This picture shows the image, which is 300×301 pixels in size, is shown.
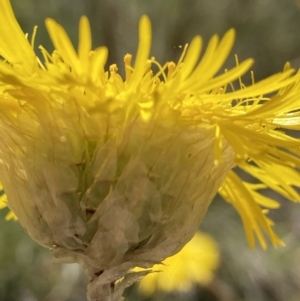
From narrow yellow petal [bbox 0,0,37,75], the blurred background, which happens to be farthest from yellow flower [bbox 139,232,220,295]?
Answer: narrow yellow petal [bbox 0,0,37,75]

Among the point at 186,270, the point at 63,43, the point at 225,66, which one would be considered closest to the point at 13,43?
the point at 63,43

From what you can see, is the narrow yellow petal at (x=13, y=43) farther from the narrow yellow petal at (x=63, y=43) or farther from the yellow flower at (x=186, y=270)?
the yellow flower at (x=186, y=270)

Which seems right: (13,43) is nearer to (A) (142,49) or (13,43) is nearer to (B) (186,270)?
(A) (142,49)

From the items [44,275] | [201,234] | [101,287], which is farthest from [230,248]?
[101,287]

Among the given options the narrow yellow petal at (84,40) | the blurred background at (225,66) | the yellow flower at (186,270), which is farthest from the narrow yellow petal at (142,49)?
the blurred background at (225,66)

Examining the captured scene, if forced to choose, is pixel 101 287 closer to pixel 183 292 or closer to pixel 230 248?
pixel 183 292

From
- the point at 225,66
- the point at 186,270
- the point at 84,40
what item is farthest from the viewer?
the point at 225,66
